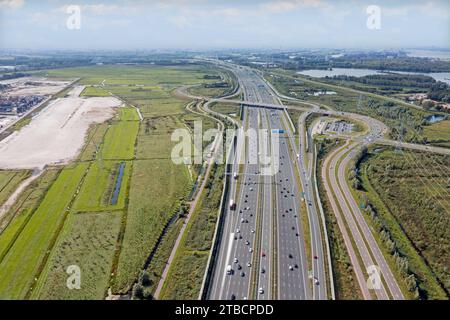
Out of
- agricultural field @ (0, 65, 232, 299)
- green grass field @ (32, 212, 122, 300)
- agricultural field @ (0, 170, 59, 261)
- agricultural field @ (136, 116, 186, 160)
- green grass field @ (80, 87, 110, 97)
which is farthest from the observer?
→ green grass field @ (80, 87, 110, 97)

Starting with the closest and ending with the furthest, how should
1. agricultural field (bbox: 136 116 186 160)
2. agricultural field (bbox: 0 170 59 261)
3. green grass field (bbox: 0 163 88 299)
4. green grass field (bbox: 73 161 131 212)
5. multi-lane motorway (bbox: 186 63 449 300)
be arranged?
multi-lane motorway (bbox: 186 63 449 300), green grass field (bbox: 0 163 88 299), agricultural field (bbox: 0 170 59 261), green grass field (bbox: 73 161 131 212), agricultural field (bbox: 136 116 186 160)

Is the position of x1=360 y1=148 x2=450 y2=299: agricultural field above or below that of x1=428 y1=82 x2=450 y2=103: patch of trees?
below

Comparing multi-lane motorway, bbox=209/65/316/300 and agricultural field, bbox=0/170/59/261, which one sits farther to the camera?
agricultural field, bbox=0/170/59/261

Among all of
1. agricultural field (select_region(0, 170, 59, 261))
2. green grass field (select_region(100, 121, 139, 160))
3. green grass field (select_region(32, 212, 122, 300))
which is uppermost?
green grass field (select_region(100, 121, 139, 160))

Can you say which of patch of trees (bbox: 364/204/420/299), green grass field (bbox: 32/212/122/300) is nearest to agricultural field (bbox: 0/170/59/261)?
green grass field (bbox: 32/212/122/300)

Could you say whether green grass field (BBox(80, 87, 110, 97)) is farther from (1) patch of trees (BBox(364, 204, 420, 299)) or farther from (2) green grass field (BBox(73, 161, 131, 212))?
(1) patch of trees (BBox(364, 204, 420, 299))

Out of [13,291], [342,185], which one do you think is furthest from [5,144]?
[342,185]

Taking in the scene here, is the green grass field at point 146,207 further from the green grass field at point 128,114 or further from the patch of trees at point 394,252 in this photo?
the green grass field at point 128,114

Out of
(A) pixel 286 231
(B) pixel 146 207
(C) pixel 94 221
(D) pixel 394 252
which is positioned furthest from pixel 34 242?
(D) pixel 394 252
